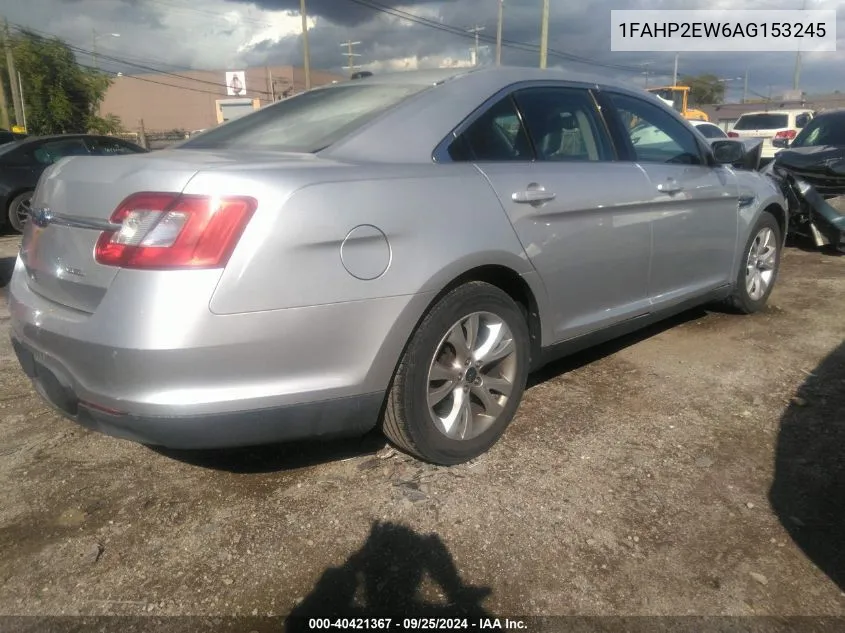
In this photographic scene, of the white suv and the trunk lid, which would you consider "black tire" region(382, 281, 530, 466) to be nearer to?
the trunk lid

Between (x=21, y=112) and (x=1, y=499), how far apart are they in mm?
32426

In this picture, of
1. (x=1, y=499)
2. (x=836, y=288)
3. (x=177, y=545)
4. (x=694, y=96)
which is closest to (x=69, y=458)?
(x=1, y=499)

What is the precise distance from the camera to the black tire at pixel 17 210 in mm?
9250

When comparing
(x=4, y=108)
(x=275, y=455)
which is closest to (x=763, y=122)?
(x=275, y=455)

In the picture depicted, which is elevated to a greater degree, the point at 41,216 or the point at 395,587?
the point at 41,216

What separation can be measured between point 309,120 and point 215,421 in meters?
1.37

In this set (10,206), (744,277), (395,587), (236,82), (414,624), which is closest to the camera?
(414,624)

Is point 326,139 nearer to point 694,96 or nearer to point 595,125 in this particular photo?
point 595,125

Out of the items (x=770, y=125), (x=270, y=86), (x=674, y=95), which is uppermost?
(x=270, y=86)

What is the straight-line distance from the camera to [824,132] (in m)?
9.01

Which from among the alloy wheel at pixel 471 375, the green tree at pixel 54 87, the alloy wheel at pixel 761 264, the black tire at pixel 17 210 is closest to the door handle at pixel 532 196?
the alloy wheel at pixel 471 375

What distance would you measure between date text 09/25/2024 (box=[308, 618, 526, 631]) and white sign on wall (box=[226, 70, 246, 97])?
62516 millimetres

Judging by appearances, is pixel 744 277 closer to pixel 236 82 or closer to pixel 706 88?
pixel 236 82

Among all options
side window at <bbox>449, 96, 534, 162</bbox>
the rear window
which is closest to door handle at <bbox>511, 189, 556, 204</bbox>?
side window at <bbox>449, 96, 534, 162</bbox>
